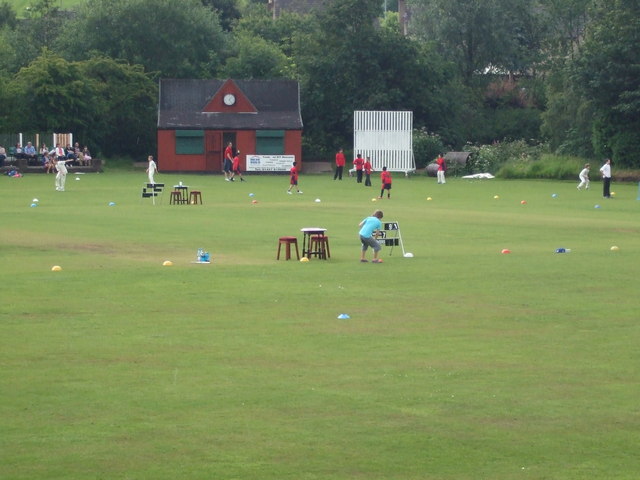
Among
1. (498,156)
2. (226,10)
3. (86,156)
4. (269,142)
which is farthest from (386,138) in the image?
(226,10)

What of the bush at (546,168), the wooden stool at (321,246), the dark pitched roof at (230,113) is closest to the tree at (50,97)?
Answer: the dark pitched roof at (230,113)

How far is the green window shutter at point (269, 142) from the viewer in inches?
2815

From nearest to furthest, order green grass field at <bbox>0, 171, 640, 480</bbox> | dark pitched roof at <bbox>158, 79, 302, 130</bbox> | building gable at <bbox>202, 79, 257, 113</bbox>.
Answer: green grass field at <bbox>0, 171, 640, 480</bbox> → dark pitched roof at <bbox>158, 79, 302, 130</bbox> → building gable at <bbox>202, 79, 257, 113</bbox>

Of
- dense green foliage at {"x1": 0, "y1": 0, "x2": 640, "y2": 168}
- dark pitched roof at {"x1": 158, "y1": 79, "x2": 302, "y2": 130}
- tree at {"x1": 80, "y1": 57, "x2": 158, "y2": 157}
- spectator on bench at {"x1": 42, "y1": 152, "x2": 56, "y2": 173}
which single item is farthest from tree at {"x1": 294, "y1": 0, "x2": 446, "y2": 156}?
spectator on bench at {"x1": 42, "y1": 152, "x2": 56, "y2": 173}

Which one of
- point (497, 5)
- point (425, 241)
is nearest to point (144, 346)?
point (425, 241)

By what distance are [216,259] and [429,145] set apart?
47.4 metres

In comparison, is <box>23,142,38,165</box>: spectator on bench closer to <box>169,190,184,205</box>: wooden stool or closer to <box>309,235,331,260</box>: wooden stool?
<box>169,190,184,205</box>: wooden stool

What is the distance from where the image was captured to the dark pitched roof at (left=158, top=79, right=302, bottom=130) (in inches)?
2827

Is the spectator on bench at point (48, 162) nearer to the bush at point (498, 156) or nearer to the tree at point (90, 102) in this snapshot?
the tree at point (90, 102)

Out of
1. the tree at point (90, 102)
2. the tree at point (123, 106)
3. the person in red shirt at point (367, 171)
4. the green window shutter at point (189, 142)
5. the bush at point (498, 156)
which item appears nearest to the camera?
the person in red shirt at point (367, 171)

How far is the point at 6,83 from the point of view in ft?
238

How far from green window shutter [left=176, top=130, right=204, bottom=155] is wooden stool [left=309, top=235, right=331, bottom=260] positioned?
150 ft

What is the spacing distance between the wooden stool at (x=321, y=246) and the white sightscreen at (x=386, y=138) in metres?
41.9

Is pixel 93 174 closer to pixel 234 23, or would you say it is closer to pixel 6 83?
pixel 6 83
